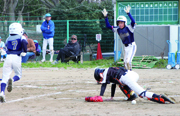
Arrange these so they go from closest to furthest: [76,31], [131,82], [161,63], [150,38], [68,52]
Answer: [131,82] < [161,63] < [68,52] < [150,38] < [76,31]

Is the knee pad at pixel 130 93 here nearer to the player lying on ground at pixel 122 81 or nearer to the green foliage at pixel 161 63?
the player lying on ground at pixel 122 81

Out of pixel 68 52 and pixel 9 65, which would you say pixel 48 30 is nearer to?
pixel 68 52

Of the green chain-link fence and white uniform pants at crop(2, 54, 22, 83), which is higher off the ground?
the green chain-link fence

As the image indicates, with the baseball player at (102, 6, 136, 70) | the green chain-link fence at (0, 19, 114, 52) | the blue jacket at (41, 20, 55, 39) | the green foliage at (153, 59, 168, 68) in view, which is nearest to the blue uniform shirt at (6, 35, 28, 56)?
the baseball player at (102, 6, 136, 70)

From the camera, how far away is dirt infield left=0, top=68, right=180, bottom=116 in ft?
18.2

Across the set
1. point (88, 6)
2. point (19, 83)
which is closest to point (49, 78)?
point (19, 83)

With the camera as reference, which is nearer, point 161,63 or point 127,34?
point 127,34

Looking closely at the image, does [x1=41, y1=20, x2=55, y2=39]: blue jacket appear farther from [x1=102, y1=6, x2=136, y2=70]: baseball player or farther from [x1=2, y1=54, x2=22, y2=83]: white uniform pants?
[x1=2, y1=54, x2=22, y2=83]: white uniform pants

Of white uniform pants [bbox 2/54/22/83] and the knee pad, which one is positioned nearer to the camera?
the knee pad

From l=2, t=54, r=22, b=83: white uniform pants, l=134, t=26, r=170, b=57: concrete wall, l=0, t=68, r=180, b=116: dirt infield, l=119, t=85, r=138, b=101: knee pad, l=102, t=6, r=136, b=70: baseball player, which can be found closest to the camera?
l=0, t=68, r=180, b=116: dirt infield

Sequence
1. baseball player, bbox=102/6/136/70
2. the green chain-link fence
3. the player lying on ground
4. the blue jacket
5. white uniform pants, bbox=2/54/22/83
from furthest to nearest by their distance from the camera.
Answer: the green chain-link fence, the blue jacket, baseball player, bbox=102/6/136/70, white uniform pants, bbox=2/54/22/83, the player lying on ground

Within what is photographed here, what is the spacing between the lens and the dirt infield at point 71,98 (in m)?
5.56

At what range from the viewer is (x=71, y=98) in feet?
23.6

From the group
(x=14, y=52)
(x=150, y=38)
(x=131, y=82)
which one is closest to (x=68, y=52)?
(x=150, y=38)
